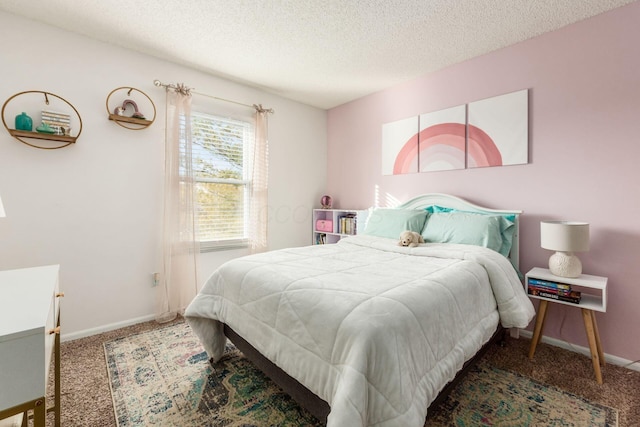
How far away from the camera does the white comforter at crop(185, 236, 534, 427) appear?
3.34 ft

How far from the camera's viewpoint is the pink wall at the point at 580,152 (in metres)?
1.99

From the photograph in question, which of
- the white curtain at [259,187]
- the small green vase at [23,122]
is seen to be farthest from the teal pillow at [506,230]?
the small green vase at [23,122]

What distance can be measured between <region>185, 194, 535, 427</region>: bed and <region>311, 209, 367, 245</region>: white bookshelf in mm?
1119

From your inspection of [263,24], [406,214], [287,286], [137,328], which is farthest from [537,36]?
[137,328]

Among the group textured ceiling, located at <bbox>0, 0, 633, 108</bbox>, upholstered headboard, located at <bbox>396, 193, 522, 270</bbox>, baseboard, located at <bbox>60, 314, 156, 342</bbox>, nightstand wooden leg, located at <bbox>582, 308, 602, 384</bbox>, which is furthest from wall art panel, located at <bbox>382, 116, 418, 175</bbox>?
baseboard, located at <bbox>60, 314, 156, 342</bbox>

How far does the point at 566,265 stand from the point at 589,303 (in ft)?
0.88

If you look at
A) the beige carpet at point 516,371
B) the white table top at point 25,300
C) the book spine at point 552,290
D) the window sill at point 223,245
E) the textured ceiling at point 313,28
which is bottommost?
the beige carpet at point 516,371

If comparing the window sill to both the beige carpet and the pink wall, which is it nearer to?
the beige carpet

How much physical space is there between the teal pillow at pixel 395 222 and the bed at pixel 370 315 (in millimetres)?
323

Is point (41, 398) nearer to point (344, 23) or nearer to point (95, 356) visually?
point (95, 356)

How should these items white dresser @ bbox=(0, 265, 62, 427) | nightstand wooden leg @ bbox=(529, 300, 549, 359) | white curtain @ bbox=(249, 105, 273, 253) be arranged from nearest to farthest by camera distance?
white dresser @ bbox=(0, 265, 62, 427) < nightstand wooden leg @ bbox=(529, 300, 549, 359) < white curtain @ bbox=(249, 105, 273, 253)

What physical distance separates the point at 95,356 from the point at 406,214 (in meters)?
2.78

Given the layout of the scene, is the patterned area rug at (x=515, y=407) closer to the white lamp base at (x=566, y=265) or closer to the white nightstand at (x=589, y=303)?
→ the white nightstand at (x=589, y=303)

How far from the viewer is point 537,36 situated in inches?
92.6
